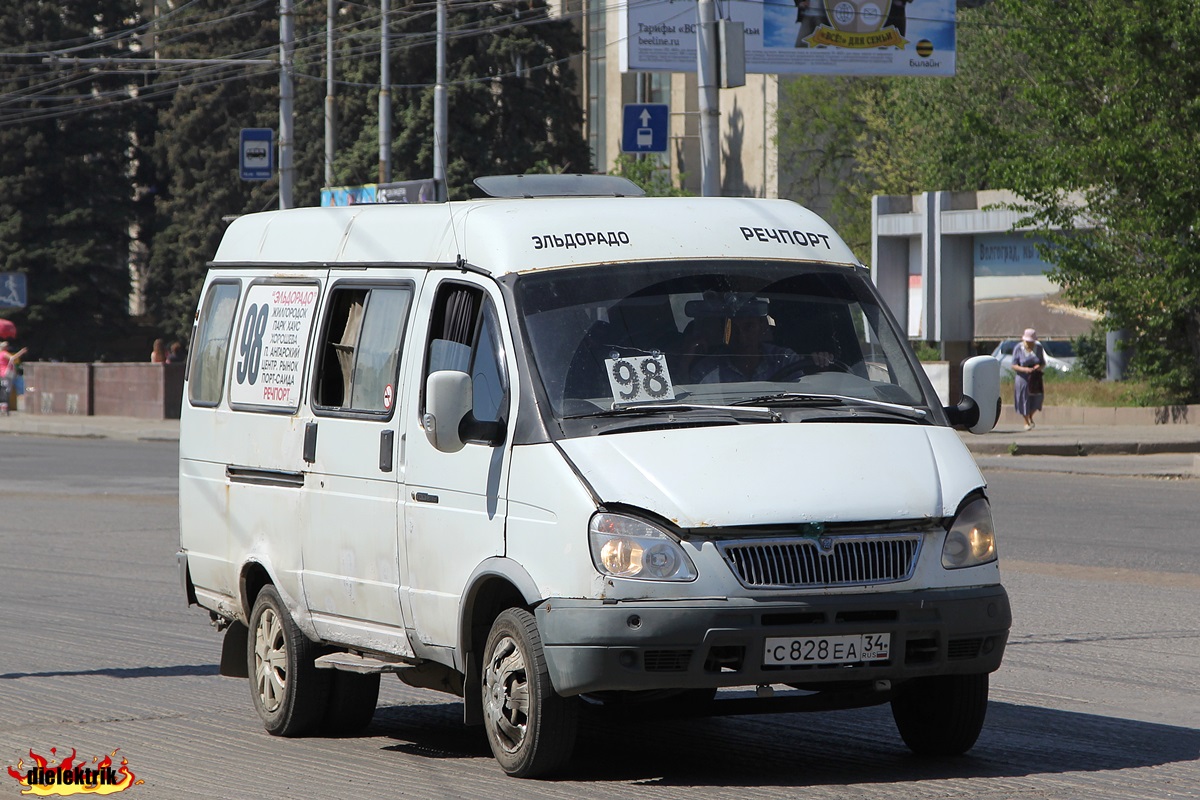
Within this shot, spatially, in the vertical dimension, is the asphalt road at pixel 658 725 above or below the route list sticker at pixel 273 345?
below

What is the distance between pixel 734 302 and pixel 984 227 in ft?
95.7

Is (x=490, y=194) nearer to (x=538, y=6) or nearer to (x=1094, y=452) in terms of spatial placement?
(x=1094, y=452)

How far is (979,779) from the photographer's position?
21.8 feet

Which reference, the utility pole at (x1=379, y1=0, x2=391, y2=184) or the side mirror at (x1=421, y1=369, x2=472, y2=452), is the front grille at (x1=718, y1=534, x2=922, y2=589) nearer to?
the side mirror at (x1=421, y1=369, x2=472, y2=452)

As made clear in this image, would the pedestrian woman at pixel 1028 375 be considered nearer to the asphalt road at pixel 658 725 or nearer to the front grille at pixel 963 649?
the asphalt road at pixel 658 725

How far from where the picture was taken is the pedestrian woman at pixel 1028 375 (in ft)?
103

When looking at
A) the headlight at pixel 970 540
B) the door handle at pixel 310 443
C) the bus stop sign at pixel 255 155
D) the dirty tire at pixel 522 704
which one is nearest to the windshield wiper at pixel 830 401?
the headlight at pixel 970 540

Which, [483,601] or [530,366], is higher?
[530,366]

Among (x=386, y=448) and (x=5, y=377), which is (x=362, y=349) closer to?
(x=386, y=448)

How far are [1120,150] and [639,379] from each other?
22618 millimetres

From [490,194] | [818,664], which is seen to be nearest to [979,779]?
[818,664]

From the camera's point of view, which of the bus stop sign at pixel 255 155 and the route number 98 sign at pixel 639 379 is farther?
the bus stop sign at pixel 255 155

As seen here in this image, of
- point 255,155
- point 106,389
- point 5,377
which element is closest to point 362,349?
point 255,155

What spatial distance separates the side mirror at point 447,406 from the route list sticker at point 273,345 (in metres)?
1.44
